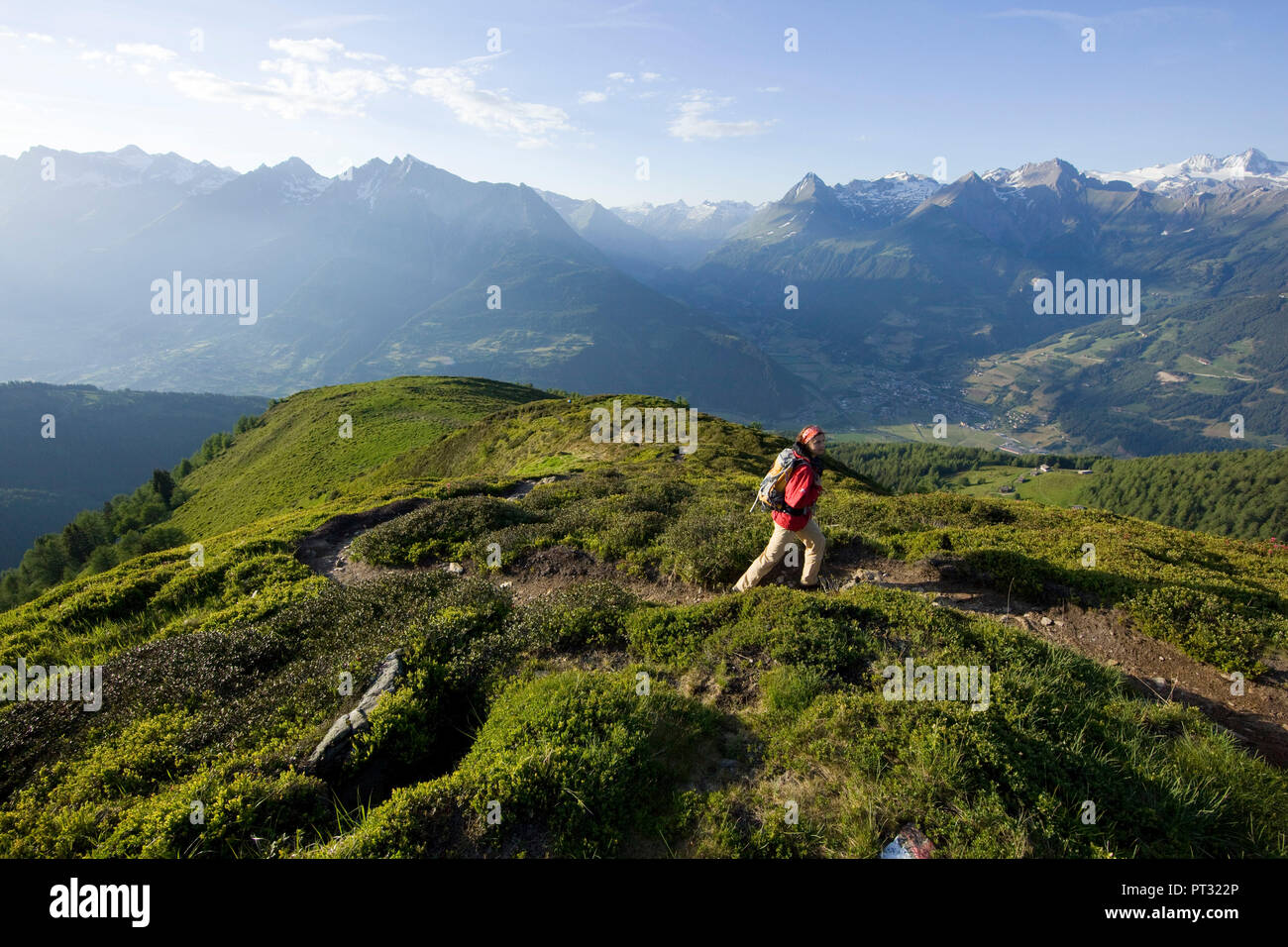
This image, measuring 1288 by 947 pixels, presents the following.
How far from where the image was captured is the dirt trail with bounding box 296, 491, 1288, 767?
27.5 feet

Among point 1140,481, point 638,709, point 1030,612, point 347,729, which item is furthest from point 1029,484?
Answer: point 347,729

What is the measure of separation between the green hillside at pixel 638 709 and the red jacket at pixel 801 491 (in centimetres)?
135

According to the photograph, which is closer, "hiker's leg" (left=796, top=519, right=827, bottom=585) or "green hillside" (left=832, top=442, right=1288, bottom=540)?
"hiker's leg" (left=796, top=519, right=827, bottom=585)

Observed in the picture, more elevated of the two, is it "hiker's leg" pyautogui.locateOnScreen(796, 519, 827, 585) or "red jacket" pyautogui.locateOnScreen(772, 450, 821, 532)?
"red jacket" pyautogui.locateOnScreen(772, 450, 821, 532)

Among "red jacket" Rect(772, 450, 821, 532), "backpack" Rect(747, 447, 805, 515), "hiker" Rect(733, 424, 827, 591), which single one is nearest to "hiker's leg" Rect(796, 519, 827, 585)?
"hiker" Rect(733, 424, 827, 591)

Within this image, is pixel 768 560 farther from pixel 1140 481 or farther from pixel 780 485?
pixel 1140 481

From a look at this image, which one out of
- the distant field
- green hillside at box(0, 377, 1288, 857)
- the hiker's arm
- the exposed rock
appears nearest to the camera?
green hillside at box(0, 377, 1288, 857)

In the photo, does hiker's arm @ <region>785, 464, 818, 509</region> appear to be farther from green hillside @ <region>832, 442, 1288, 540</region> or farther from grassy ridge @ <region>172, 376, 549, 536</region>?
green hillside @ <region>832, 442, 1288, 540</region>

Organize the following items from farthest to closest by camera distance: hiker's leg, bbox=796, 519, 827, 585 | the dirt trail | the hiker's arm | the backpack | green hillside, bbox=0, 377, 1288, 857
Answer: hiker's leg, bbox=796, 519, 827, 585 → the backpack → the hiker's arm → the dirt trail → green hillside, bbox=0, 377, 1288, 857

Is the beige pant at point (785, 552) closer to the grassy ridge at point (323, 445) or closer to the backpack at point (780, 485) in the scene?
the backpack at point (780, 485)

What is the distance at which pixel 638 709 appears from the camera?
7.18 m

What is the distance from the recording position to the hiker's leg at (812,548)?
426 inches
